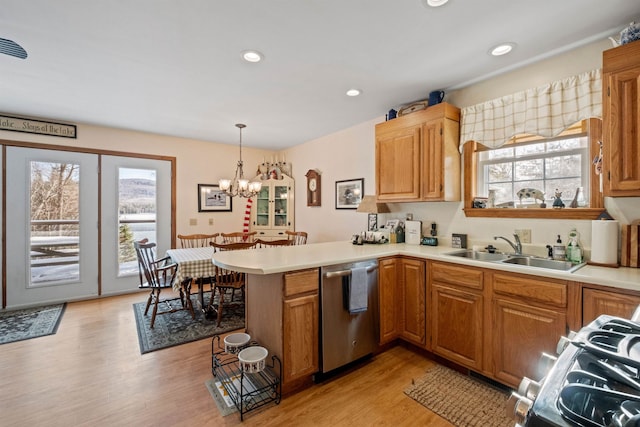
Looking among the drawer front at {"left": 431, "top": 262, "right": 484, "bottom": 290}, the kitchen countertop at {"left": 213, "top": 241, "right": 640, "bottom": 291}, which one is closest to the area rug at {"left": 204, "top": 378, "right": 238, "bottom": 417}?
the kitchen countertop at {"left": 213, "top": 241, "right": 640, "bottom": 291}

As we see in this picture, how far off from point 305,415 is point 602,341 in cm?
172

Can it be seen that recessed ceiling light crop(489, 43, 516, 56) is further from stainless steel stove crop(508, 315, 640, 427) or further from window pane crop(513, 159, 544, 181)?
stainless steel stove crop(508, 315, 640, 427)

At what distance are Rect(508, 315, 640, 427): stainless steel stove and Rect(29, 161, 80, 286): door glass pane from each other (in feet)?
17.2

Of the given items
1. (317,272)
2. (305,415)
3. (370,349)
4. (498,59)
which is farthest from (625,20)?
(305,415)

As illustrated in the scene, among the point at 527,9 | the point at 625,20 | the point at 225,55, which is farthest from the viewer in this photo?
the point at 225,55

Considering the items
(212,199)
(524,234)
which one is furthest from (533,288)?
(212,199)

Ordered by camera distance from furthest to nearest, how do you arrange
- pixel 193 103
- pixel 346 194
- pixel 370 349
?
pixel 346 194 → pixel 193 103 → pixel 370 349

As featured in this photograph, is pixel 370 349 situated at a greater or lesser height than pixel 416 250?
lesser

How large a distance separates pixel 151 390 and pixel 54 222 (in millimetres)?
3277

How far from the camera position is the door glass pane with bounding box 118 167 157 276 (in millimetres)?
4429

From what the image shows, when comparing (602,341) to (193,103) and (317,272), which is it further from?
(193,103)

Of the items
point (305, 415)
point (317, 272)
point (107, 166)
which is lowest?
point (305, 415)

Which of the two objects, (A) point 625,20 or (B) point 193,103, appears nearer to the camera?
(A) point 625,20

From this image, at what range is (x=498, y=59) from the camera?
2.39 m
